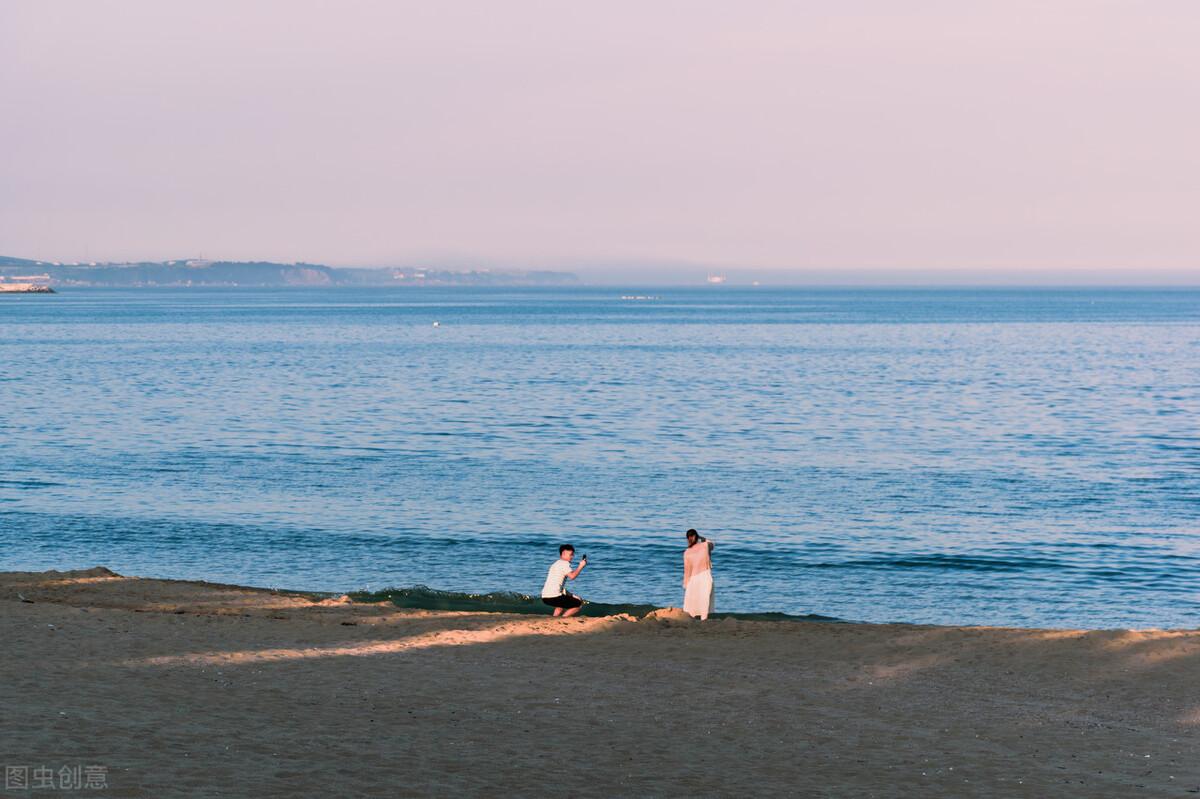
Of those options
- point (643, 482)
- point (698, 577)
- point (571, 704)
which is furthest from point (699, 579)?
point (643, 482)

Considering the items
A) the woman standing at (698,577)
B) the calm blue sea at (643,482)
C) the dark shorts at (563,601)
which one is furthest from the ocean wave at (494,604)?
the calm blue sea at (643,482)

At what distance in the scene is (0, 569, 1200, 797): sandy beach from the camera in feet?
41.2

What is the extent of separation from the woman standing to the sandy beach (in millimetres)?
594

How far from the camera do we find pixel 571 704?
1584 cm

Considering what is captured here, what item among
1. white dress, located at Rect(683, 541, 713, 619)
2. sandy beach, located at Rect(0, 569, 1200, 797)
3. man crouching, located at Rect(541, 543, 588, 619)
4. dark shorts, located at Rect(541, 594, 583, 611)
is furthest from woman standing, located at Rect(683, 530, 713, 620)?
dark shorts, located at Rect(541, 594, 583, 611)

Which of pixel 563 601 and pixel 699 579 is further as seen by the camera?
pixel 563 601

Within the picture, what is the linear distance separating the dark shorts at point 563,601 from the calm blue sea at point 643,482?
172 inches

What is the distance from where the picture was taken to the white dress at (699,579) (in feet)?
70.1

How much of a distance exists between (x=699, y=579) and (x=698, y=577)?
4 centimetres

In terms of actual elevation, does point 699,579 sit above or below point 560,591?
above

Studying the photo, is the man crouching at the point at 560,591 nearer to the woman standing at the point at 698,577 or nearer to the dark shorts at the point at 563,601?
the dark shorts at the point at 563,601

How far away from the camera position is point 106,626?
776 inches

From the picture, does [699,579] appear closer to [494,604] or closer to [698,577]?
[698,577]

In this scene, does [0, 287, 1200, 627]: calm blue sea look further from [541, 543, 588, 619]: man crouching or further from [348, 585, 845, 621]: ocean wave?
[541, 543, 588, 619]: man crouching
